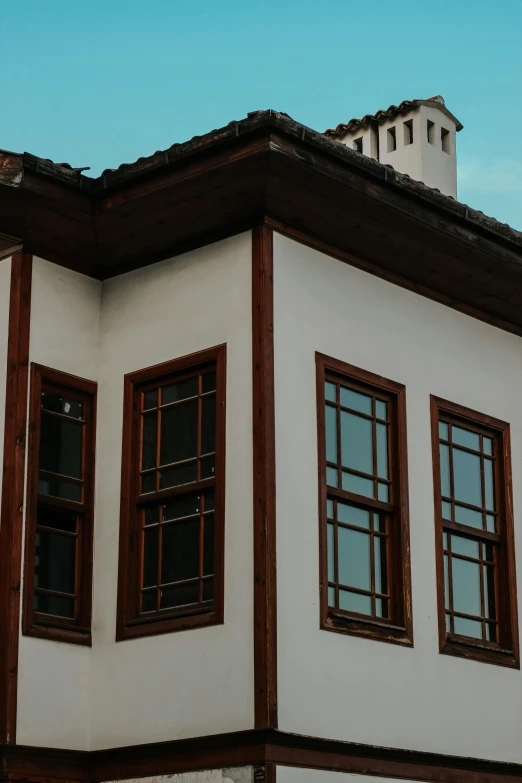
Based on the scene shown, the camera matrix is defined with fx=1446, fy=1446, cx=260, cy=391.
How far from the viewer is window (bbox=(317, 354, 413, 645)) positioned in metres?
9.91

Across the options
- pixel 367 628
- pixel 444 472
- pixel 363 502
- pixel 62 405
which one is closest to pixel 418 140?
pixel 444 472

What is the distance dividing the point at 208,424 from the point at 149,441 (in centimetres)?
62

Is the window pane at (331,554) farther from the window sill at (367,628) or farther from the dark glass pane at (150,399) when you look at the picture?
the dark glass pane at (150,399)

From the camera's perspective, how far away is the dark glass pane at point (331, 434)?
10.1 m

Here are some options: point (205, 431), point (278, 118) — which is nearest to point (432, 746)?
point (205, 431)

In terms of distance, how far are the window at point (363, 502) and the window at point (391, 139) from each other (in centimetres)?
436

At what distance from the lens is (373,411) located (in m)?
10.6

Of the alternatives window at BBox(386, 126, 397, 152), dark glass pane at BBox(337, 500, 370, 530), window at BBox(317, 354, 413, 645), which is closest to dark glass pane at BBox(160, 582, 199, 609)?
window at BBox(317, 354, 413, 645)

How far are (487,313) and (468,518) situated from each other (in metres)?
1.81

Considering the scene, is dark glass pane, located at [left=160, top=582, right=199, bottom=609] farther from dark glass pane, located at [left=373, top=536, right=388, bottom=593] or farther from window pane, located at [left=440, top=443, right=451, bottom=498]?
window pane, located at [left=440, top=443, right=451, bottom=498]

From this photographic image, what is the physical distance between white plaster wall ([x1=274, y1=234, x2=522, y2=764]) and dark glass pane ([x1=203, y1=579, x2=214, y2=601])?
0.61 meters

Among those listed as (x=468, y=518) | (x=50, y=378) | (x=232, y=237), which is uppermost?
(x=232, y=237)

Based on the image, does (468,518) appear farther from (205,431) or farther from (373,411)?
(205,431)

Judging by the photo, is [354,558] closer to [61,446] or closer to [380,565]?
[380,565]
